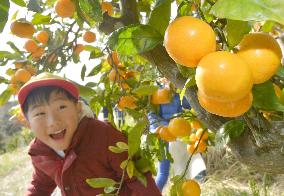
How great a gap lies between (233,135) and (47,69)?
0.72 metres

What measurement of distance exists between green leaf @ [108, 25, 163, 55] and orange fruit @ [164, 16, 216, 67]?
121 millimetres

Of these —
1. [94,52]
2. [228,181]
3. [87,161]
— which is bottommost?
[228,181]

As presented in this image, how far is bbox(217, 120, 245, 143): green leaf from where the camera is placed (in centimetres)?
63

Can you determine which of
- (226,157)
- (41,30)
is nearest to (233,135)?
(41,30)

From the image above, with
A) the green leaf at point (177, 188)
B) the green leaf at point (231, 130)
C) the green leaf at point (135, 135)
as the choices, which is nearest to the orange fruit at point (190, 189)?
the green leaf at point (177, 188)

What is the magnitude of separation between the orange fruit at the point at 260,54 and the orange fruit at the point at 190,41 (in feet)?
0.13

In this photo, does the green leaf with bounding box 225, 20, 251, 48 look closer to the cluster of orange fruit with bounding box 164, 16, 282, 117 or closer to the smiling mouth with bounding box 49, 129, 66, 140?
the cluster of orange fruit with bounding box 164, 16, 282, 117

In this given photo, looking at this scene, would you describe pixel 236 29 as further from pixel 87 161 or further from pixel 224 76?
pixel 87 161

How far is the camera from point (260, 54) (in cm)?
43

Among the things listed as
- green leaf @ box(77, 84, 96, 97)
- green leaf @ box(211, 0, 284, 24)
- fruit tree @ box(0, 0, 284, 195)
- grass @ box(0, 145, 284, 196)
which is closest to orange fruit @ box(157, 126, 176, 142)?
fruit tree @ box(0, 0, 284, 195)

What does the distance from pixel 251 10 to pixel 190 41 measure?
77mm

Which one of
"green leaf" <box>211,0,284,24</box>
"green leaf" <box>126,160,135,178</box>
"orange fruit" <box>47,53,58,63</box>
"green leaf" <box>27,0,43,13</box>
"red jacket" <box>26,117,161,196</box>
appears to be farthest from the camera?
"red jacket" <box>26,117,161,196</box>

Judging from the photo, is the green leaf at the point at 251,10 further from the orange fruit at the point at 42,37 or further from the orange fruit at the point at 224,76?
the orange fruit at the point at 42,37

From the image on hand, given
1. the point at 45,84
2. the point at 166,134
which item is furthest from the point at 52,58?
the point at 166,134
